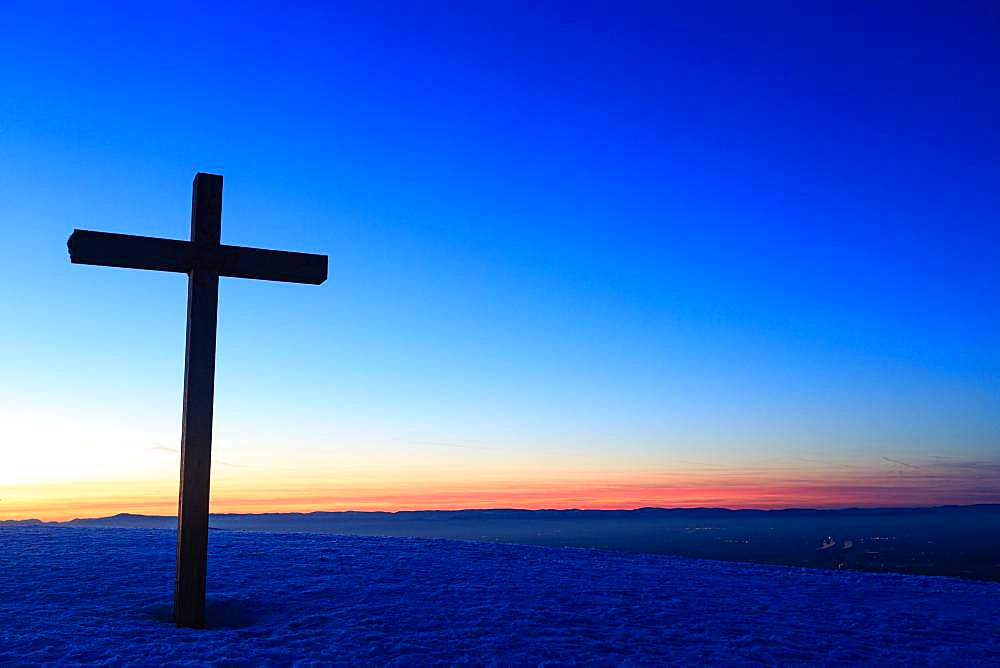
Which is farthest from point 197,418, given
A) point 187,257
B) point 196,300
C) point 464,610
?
point 464,610

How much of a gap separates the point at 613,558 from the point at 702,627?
655 cm

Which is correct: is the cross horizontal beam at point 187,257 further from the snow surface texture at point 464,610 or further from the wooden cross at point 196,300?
the snow surface texture at point 464,610

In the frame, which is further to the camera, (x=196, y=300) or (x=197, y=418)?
(x=196, y=300)

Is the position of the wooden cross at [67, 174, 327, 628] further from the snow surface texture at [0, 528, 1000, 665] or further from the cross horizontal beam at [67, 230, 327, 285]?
the snow surface texture at [0, 528, 1000, 665]

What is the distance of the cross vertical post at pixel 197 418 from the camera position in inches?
314

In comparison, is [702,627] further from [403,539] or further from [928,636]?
[403,539]

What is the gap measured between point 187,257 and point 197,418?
180 cm

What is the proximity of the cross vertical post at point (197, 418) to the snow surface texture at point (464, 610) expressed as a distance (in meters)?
0.46

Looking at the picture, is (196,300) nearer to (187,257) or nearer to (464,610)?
(187,257)

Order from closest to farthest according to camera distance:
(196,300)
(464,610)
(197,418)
→ (197,418), (196,300), (464,610)

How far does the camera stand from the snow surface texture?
22.9ft

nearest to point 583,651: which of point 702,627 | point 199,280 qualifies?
point 702,627

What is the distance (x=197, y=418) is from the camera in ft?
26.9

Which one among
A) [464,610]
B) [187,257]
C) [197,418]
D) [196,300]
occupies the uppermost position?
[187,257]
